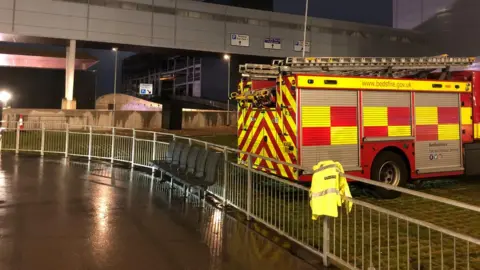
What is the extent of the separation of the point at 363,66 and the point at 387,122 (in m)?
1.47

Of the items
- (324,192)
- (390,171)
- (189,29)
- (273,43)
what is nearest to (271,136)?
(390,171)

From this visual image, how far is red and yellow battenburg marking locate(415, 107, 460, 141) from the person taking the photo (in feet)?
28.3

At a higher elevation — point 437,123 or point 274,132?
point 437,123

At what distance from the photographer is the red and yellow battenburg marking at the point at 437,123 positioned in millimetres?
8633

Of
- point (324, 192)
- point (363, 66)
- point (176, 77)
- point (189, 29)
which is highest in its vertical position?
point (176, 77)

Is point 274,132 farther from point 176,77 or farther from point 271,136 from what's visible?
point 176,77

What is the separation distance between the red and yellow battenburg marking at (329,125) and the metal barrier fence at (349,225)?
1103 mm

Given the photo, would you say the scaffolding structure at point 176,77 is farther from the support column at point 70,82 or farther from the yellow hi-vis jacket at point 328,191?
the yellow hi-vis jacket at point 328,191

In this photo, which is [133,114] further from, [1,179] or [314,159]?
[314,159]

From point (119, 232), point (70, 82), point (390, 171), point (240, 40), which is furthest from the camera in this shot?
point (240, 40)

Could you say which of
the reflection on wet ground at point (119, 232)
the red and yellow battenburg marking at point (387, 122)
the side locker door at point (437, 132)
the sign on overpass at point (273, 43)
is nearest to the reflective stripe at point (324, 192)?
the reflection on wet ground at point (119, 232)

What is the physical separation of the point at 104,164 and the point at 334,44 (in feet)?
131

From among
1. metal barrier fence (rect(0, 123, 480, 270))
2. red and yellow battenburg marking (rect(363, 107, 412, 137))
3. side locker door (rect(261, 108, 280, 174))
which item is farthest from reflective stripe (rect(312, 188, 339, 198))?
red and yellow battenburg marking (rect(363, 107, 412, 137))

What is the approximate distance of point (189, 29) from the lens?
3978 cm
